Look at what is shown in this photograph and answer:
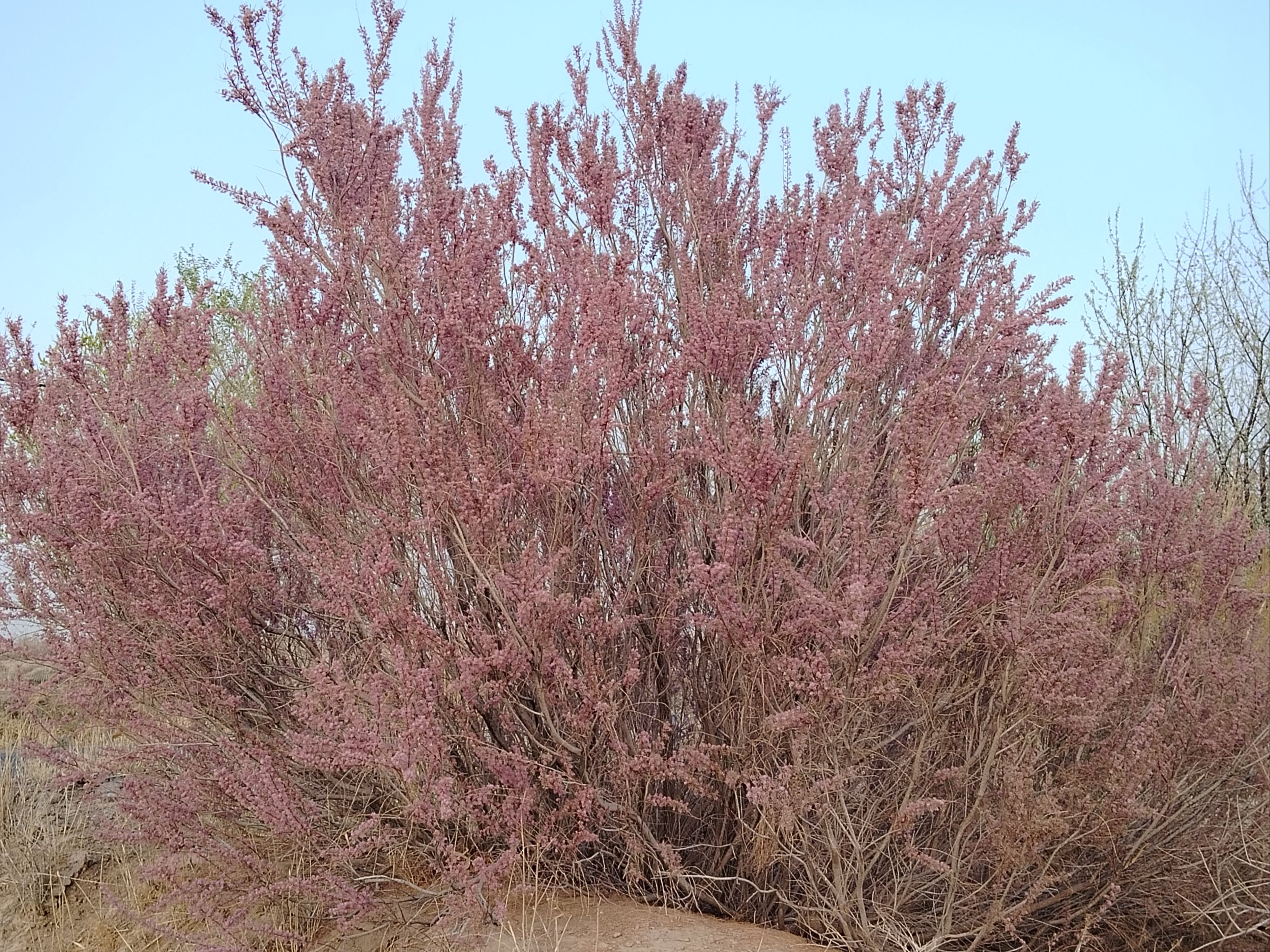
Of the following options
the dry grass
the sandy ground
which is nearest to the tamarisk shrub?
the sandy ground

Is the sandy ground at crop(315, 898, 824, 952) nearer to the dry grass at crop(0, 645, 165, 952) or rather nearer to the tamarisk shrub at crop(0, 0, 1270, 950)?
the tamarisk shrub at crop(0, 0, 1270, 950)

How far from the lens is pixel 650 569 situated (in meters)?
3.63

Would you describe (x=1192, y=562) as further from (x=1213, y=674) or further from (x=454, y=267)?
(x=454, y=267)

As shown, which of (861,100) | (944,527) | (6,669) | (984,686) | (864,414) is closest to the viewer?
(944,527)

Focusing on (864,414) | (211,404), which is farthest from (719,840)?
(211,404)

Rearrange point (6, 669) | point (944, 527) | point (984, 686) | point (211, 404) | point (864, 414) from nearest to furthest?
1. point (944, 527)
2. point (984, 686)
3. point (211, 404)
4. point (864, 414)
5. point (6, 669)

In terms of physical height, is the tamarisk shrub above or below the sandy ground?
above

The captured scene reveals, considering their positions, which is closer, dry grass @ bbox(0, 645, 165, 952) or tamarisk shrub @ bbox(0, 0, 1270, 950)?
tamarisk shrub @ bbox(0, 0, 1270, 950)

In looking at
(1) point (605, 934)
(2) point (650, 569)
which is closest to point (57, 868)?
(1) point (605, 934)

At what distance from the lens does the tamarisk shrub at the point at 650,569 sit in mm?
3264

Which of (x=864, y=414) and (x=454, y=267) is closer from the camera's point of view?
(x=454, y=267)

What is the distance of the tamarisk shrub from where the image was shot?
10.7 feet

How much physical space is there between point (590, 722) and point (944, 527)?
118cm

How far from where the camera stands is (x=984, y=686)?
142 inches
